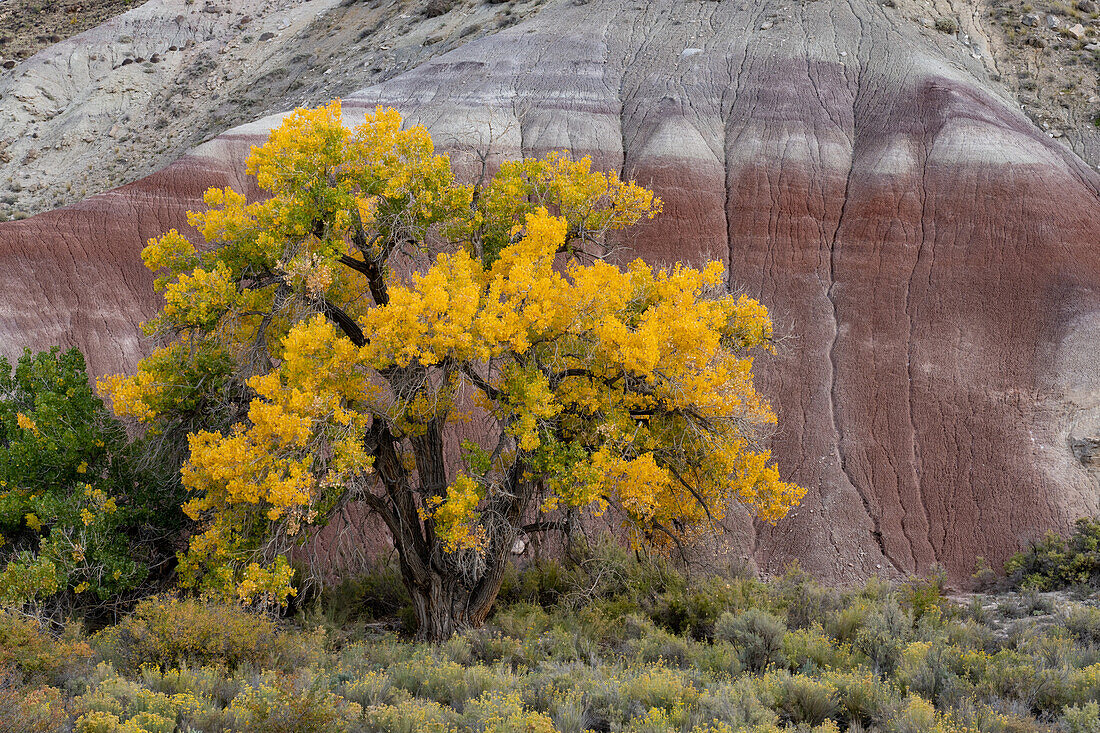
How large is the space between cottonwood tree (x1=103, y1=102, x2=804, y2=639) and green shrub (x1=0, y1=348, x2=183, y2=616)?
49.8 inches

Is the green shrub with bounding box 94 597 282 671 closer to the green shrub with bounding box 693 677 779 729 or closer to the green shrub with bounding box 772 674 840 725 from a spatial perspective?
the green shrub with bounding box 693 677 779 729

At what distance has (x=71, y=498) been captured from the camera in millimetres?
11000

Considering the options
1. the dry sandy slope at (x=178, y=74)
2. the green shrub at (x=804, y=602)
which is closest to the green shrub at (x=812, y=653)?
the green shrub at (x=804, y=602)

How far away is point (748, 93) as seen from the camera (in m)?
22.3

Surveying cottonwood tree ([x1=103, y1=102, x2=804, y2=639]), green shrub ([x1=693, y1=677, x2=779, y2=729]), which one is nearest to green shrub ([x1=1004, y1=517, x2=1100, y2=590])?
cottonwood tree ([x1=103, y1=102, x2=804, y2=639])

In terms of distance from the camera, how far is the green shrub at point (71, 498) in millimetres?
10572

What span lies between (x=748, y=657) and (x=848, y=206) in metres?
14.1

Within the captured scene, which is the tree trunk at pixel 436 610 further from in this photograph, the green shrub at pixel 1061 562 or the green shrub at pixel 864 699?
the green shrub at pixel 1061 562

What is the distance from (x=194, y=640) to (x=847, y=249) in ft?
55.3

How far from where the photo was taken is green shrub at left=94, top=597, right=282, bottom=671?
8.45 meters

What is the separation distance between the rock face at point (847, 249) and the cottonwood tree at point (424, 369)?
6.09 metres

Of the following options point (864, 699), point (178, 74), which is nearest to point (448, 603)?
point (864, 699)

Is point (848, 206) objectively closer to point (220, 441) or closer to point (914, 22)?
point (914, 22)

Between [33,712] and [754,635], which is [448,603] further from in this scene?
[33,712]
